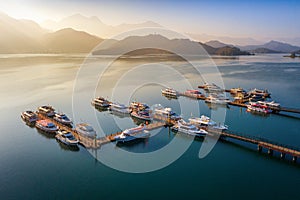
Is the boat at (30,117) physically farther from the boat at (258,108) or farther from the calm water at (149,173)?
the boat at (258,108)

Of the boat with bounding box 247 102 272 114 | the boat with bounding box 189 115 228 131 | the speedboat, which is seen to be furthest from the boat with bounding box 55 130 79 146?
the boat with bounding box 247 102 272 114

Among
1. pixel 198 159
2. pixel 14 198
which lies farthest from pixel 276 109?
pixel 14 198

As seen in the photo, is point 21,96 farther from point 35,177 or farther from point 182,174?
point 182,174

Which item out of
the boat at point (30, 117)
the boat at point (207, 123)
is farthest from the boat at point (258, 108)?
the boat at point (30, 117)

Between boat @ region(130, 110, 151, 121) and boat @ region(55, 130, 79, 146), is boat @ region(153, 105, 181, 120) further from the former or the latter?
boat @ region(55, 130, 79, 146)

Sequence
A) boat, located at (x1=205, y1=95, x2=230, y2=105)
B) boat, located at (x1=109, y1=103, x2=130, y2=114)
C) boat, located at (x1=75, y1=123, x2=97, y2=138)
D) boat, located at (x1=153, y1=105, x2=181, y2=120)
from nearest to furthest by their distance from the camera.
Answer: boat, located at (x1=75, y1=123, x2=97, y2=138) → boat, located at (x1=153, y1=105, x2=181, y2=120) → boat, located at (x1=109, y1=103, x2=130, y2=114) → boat, located at (x1=205, y1=95, x2=230, y2=105)

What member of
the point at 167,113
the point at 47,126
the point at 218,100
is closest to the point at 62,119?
the point at 47,126
